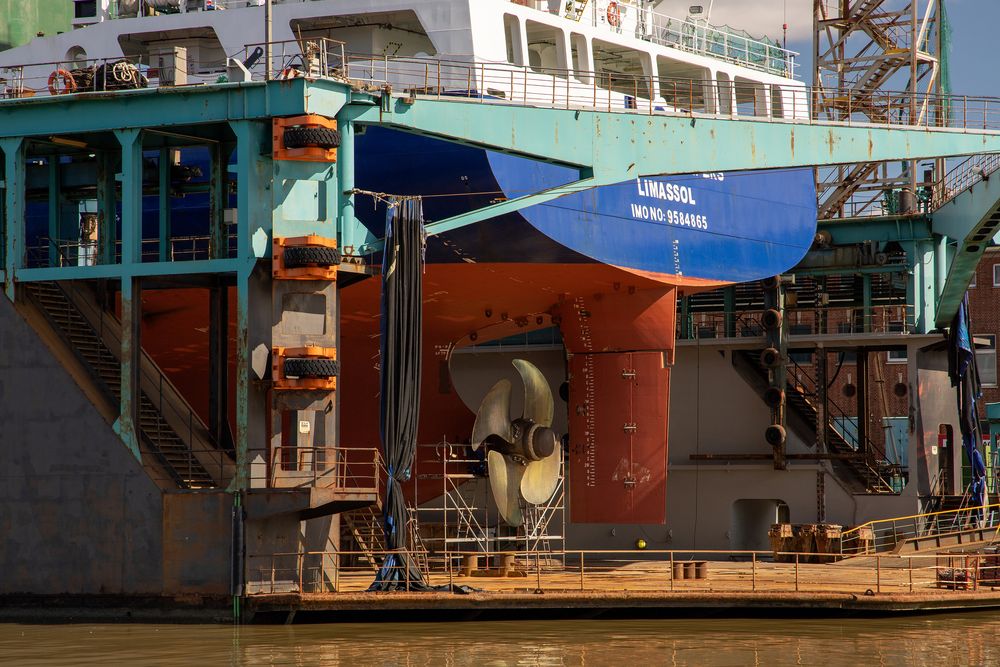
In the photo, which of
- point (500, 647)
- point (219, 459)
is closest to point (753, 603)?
point (500, 647)

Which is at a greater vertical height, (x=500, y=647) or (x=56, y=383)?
(x=56, y=383)

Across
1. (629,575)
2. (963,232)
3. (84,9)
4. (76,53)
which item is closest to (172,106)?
(76,53)

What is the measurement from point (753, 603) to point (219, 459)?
27.9 feet

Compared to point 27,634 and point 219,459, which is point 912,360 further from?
point 27,634

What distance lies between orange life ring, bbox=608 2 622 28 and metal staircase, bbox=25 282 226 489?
39.1ft

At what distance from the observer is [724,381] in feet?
118

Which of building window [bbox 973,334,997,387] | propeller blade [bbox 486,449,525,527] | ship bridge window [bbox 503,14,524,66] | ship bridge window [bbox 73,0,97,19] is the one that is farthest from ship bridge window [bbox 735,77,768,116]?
building window [bbox 973,334,997,387]

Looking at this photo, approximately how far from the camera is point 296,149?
73.0 ft

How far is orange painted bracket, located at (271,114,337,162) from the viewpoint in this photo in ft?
73.2

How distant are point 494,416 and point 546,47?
782cm

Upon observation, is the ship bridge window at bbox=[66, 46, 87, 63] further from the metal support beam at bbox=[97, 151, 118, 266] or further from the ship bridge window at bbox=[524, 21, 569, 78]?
the ship bridge window at bbox=[524, 21, 569, 78]

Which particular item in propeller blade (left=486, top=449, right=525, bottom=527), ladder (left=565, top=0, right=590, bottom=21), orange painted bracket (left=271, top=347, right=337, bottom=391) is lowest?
propeller blade (left=486, top=449, right=525, bottom=527)

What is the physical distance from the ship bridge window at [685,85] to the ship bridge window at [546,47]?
3079 mm

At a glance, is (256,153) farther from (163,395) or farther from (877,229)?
(877,229)
